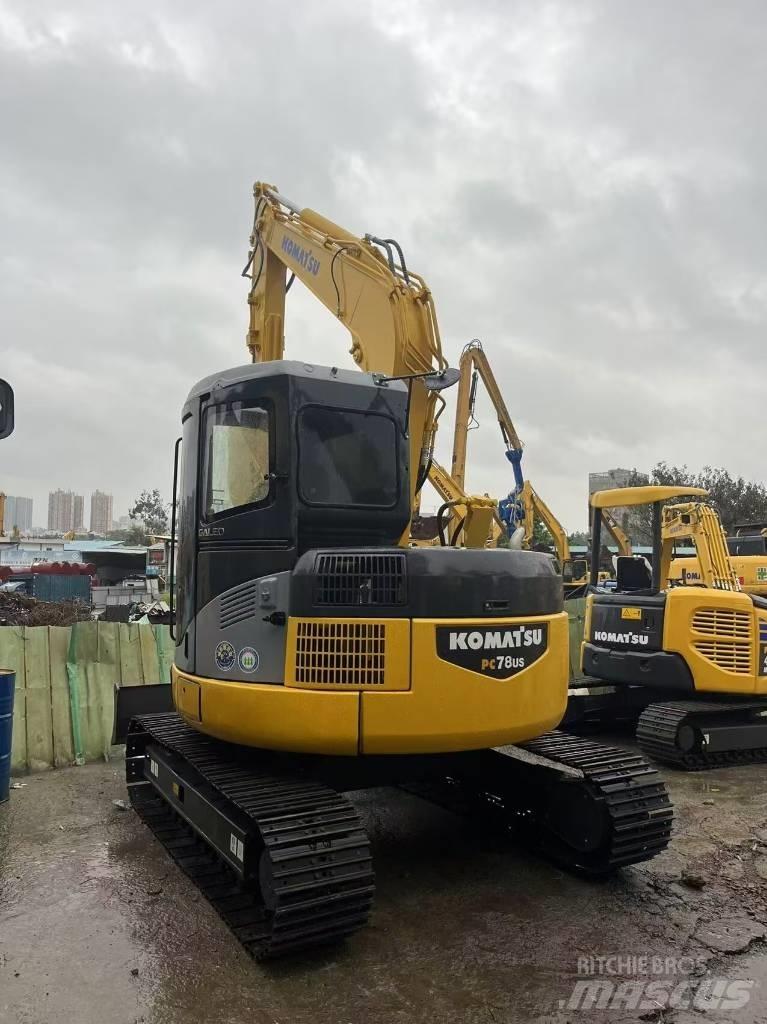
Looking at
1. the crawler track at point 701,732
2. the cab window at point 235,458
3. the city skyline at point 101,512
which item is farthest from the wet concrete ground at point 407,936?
the city skyline at point 101,512

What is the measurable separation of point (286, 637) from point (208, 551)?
2.91ft

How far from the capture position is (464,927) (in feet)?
13.4

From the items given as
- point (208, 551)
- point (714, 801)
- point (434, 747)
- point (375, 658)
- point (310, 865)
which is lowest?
A: point (714, 801)

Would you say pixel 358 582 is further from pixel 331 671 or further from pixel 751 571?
pixel 751 571

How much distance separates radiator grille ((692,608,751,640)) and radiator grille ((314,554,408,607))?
467 cm

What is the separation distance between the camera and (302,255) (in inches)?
282

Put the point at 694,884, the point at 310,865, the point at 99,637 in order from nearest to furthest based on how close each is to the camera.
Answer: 1. the point at 310,865
2. the point at 694,884
3. the point at 99,637

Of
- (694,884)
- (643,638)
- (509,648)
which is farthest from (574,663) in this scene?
(509,648)

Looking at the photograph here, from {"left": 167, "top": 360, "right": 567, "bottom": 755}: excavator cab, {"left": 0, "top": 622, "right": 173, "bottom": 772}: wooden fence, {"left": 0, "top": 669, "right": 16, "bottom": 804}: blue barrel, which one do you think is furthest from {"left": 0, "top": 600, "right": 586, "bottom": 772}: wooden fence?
{"left": 167, "top": 360, "right": 567, "bottom": 755}: excavator cab

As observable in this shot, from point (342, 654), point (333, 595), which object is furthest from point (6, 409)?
point (342, 654)

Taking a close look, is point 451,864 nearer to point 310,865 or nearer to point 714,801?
point 310,865

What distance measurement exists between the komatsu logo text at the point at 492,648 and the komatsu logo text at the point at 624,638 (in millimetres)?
3923

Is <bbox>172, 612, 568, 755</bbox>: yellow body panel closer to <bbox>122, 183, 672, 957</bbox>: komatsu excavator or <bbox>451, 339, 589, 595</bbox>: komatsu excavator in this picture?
<bbox>122, 183, 672, 957</bbox>: komatsu excavator

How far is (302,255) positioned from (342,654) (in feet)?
14.6
